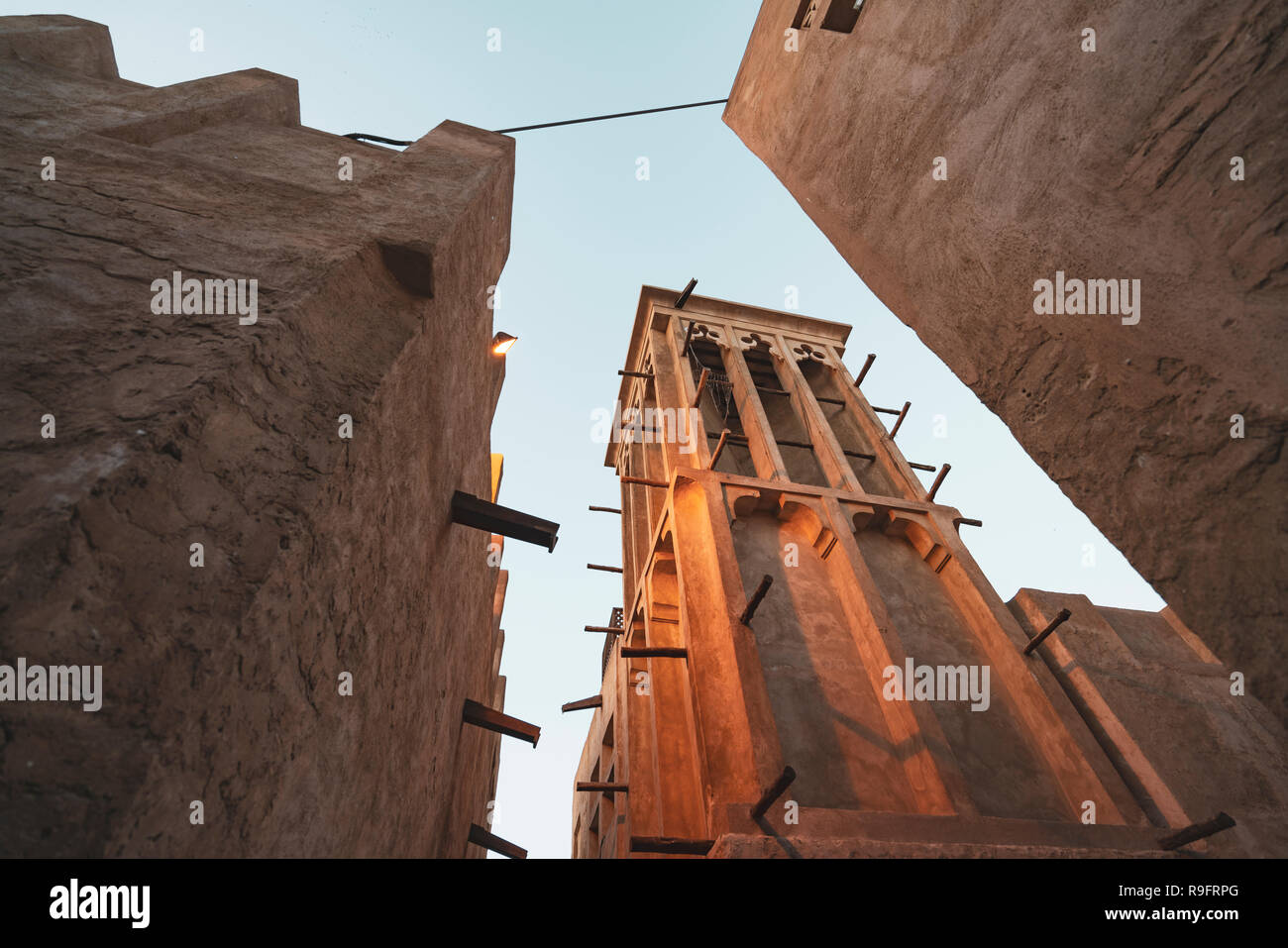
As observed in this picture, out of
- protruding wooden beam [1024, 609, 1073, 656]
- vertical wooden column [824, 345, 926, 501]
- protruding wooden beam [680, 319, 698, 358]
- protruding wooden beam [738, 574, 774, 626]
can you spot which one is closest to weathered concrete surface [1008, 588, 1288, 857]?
protruding wooden beam [1024, 609, 1073, 656]

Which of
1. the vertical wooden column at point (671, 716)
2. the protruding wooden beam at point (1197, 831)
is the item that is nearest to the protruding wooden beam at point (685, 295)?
the vertical wooden column at point (671, 716)

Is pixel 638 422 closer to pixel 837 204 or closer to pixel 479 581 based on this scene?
pixel 479 581

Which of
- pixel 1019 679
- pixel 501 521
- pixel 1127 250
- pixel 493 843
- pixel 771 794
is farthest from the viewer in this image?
pixel 1019 679

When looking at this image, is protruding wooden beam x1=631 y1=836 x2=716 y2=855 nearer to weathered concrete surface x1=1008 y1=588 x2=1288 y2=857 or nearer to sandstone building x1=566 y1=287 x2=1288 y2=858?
sandstone building x1=566 y1=287 x2=1288 y2=858

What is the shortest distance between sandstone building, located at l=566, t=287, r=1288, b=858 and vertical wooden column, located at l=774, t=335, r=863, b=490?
0.23 ft

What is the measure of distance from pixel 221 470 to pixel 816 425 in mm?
11374

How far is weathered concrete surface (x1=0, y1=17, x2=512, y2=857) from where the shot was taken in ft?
3.85

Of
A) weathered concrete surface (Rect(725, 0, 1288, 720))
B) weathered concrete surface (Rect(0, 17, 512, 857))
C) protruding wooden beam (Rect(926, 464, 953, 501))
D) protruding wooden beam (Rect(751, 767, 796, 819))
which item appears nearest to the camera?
weathered concrete surface (Rect(0, 17, 512, 857))

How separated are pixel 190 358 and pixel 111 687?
2.95 feet

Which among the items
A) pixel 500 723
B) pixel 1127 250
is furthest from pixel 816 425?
pixel 1127 250

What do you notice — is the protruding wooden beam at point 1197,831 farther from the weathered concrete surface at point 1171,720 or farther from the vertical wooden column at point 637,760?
the vertical wooden column at point 637,760

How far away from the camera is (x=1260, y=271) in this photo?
194 cm

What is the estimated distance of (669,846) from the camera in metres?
5.80

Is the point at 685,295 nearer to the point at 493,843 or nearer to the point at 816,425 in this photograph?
the point at 816,425
